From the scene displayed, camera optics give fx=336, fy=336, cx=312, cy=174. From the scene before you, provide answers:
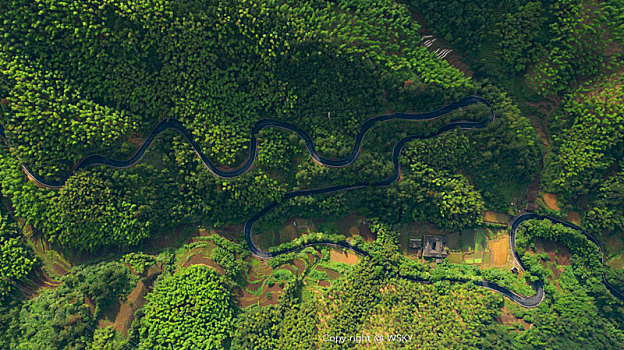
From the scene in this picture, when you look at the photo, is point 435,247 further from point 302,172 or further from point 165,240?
point 165,240

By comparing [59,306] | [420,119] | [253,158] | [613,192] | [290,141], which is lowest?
[59,306]

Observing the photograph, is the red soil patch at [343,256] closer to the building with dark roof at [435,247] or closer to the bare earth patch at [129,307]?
the building with dark roof at [435,247]

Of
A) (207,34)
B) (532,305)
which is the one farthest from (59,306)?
(532,305)

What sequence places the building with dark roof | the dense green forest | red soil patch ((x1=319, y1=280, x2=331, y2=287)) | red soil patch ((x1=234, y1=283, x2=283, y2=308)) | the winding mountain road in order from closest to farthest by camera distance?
the dense green forest
the winding mountain road
red soil patch ((x1=234, y1=283, x2=283, y2=308))
red soil patch ((x1=319, y1=280, x2=331, y2=287))
the building with dark roof

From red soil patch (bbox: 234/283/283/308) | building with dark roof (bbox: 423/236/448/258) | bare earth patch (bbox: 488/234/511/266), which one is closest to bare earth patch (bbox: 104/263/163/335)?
red soil patch (bbox: 234/283/283/308)

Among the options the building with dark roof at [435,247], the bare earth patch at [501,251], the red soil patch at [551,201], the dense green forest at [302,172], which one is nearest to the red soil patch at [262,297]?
the dense green forest at [302,172]

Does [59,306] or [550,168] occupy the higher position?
[550,168]

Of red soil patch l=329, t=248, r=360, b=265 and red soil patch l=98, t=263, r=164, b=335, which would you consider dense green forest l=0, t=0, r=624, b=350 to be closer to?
red soil patch l=98, t=263, r=164, b=335

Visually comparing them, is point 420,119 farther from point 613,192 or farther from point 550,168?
point 613,192
